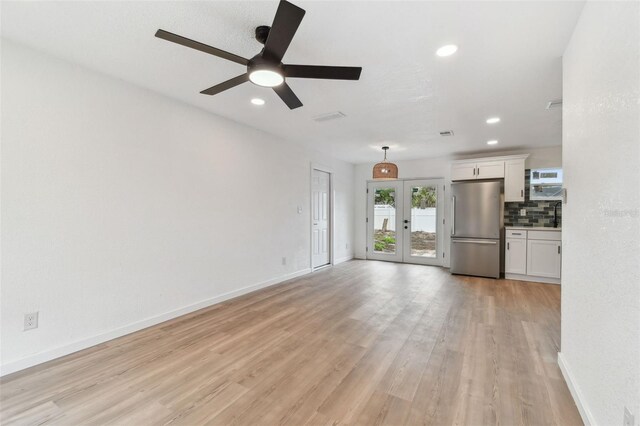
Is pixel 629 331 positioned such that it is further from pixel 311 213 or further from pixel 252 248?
pixel 311 213

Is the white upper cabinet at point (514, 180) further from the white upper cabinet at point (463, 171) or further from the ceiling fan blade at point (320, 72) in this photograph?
the ceiling fan blade at point (320, 72)

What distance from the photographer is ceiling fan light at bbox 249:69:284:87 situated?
1.93 meters

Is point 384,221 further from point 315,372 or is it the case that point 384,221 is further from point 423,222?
point 315,372

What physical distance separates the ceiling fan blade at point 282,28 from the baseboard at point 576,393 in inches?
107

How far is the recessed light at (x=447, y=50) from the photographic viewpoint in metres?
2.13

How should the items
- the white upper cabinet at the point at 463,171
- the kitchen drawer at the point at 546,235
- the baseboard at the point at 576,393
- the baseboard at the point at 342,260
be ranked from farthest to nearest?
1. the baseboard at the point at 342,260
2. the white upper cabinet at the point at 463,171
3. the kitchen drawer at the point at 546,235
4. the baseboard at the point at 576,393

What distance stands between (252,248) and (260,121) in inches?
75.0

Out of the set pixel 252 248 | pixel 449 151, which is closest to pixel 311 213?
pixel 252 248

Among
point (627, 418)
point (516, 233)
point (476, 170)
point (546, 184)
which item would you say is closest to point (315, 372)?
point (627, 418)

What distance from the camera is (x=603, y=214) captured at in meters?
1.44

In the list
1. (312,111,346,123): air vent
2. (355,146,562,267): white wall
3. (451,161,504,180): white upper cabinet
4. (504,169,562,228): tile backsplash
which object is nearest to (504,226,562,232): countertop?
(504,169,562,228): tile backsplash

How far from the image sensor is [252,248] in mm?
4309

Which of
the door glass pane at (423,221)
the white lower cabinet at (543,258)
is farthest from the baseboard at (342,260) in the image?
the white lower cabinet at (543,258)

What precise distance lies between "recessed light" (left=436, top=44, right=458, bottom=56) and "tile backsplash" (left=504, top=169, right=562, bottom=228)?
15.0 feet
